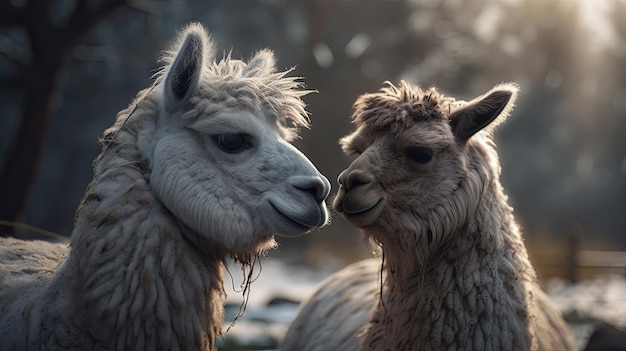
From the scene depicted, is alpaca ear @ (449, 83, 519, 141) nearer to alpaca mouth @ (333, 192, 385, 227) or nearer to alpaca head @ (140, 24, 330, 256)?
alpaca mouth @ (333, 192, 385, 227)

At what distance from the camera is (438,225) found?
11.5ft

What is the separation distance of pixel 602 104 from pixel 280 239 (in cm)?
1051

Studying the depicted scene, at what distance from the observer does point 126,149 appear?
3092 mm

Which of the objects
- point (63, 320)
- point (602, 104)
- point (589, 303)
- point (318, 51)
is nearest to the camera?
point (63, 320)

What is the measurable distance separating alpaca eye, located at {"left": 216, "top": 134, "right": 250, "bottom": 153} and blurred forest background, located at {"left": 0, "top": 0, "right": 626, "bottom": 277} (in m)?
13.8

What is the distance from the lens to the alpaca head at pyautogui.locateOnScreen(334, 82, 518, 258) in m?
3.55

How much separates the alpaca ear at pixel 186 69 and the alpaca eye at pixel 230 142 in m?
0.25

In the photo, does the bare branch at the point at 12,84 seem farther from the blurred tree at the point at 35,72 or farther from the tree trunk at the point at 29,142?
the tree trunk at the point at 29,142

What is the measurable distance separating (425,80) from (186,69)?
58.1 feet

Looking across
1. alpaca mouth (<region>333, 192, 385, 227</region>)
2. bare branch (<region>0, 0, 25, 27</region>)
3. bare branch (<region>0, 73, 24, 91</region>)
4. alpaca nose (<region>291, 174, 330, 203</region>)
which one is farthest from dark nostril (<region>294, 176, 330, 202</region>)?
bare branch (<region>0, 73, 24, 91</region>)

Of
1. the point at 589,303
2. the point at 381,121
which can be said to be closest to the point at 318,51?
the point at 589,303

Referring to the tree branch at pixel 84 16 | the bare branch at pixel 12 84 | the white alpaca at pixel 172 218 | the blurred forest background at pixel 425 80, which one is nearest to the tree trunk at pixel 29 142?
the tree branch at pixel 84 16

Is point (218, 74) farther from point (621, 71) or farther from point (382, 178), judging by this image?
point (621, 71)

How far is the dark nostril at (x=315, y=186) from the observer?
3049 mm
